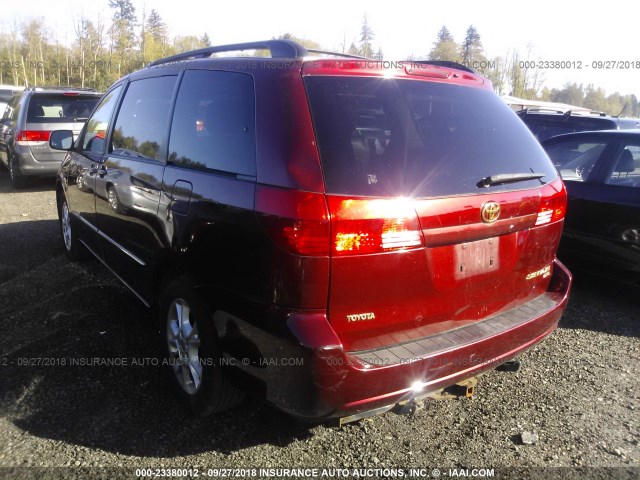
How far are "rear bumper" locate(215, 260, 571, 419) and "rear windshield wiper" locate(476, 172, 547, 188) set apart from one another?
68cm

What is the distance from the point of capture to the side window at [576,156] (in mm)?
4719

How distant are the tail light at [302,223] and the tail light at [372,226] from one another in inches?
1.5

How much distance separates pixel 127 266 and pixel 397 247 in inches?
85.8

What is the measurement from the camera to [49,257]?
5.39m

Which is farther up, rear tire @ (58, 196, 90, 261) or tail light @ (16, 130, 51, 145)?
tail light @ (16, 130, 51, 145)

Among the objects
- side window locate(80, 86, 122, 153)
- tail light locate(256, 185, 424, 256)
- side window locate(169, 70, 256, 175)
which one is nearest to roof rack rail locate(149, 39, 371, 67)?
side window locate(169, 70, 256, 175)

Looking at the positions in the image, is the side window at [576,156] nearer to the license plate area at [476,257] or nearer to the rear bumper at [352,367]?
the license plate area at [476,257]

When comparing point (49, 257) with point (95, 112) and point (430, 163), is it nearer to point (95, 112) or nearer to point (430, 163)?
point (95, 112)

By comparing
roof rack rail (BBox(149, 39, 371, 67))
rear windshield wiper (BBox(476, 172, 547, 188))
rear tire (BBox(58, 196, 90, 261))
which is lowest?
rear tire (BBox(58, 196, 90, 261))

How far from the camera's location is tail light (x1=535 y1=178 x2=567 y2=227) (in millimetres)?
2602

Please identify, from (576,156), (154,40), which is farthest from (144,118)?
(154,40)

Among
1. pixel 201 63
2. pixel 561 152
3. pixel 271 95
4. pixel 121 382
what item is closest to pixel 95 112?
pixel 201 63

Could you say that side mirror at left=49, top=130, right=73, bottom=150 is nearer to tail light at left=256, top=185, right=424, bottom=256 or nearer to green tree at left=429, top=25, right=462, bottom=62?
tail light at left=256, top=185, right=424, bottom=256

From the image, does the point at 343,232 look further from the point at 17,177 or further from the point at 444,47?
the point at 444,47
